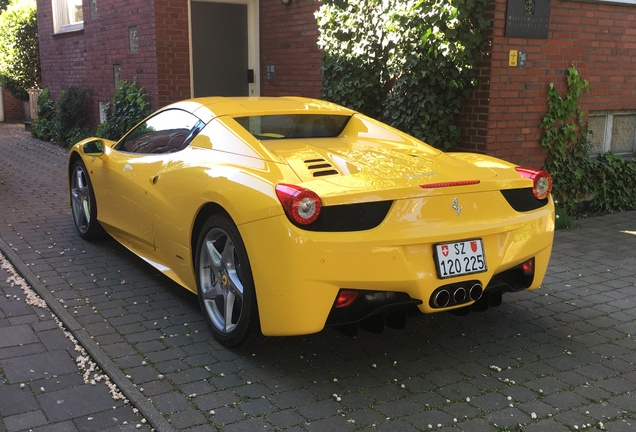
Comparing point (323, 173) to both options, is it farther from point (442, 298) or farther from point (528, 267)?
point (528, 267)

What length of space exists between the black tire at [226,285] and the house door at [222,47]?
7.33 metres

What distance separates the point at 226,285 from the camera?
3844mm

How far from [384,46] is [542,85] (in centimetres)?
180

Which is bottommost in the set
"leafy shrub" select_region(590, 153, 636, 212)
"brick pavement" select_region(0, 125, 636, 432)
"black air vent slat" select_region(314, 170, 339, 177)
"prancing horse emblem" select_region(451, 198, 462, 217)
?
"brick pavement" select_region(0, 125, 636, 432)

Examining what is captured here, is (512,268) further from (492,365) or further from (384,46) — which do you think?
(384,46)

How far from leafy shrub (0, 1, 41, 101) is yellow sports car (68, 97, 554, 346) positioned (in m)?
15.2

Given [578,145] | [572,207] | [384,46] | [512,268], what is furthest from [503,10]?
[512,268]

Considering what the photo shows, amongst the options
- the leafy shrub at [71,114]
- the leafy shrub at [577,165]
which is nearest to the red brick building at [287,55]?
the leafy shrub at [577,165]

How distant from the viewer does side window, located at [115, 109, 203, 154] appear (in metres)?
4.60

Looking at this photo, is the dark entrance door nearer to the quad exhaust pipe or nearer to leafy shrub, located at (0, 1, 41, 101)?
the quad exhaust pipe

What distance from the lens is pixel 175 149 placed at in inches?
181

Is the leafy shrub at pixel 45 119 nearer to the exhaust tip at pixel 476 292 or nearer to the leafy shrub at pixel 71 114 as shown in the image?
the leafy shrub at pixel 71 114

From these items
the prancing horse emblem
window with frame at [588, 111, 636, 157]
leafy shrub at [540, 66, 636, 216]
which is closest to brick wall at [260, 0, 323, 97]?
leafy shrub at [540, 66, 636, 216]

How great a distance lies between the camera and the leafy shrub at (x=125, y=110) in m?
10.6
